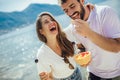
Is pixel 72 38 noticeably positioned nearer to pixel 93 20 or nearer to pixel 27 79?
pixel 93 20

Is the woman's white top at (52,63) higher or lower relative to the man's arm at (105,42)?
lower

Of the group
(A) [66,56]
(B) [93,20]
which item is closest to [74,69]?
(A) [66,56]

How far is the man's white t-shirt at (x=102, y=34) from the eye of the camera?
184 centimetres

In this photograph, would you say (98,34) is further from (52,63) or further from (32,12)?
(32,12)

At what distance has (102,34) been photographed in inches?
76.4

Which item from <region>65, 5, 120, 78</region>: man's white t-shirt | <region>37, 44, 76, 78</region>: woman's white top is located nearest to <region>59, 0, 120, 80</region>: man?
<region>65, 5, 120, 78</region>: man's white t-shirt

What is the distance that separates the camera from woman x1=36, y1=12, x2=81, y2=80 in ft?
6.95

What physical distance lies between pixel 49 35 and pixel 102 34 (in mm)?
486

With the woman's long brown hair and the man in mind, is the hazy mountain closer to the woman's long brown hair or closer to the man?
the woman's long brown hair

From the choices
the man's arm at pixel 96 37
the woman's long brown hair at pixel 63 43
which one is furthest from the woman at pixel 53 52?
the man's arm at pixel 96 37

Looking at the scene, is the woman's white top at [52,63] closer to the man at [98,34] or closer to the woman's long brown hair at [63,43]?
the woman's long brown hair at [63,43]

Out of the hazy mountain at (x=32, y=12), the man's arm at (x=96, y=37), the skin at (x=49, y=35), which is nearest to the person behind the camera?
the man's arm at (x=96, y=37)

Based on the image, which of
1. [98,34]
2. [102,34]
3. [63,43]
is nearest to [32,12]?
[63,43]

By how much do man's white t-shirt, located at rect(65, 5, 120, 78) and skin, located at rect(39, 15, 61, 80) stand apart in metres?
0.13
